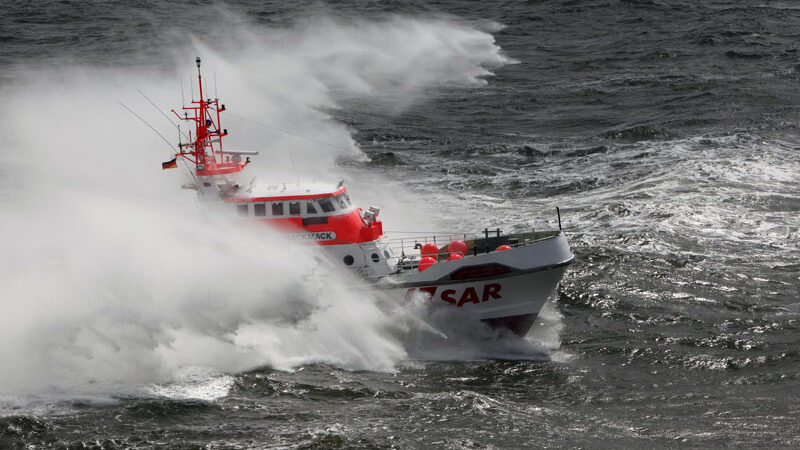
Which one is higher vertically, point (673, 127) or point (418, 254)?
point (673, 127)

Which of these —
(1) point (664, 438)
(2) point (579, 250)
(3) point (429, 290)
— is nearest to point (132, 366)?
(3) point (429, 290)

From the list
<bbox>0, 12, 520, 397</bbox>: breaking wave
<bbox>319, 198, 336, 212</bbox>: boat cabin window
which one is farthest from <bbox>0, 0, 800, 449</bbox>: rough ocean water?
<bbox>319, 198, 336, 212</bbox>: boat cabin window

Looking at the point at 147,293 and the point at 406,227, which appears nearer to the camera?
the point at 147,293

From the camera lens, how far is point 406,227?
1200 inches

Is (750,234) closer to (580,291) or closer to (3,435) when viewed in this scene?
(580,291)

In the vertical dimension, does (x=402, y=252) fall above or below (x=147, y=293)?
above

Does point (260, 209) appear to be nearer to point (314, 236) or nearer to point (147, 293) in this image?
point (314, 236)

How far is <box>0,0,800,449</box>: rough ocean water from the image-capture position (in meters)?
19.5

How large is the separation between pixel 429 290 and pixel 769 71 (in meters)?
36.2

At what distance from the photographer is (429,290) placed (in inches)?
910

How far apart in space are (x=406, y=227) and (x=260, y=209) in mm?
7825

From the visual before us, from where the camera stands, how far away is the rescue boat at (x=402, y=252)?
74.9ft

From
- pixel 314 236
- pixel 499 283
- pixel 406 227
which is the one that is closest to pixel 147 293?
Result: pixel 314 236

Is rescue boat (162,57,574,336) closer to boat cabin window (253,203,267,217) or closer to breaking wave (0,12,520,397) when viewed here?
boat cabin window (253,203,267,217)
